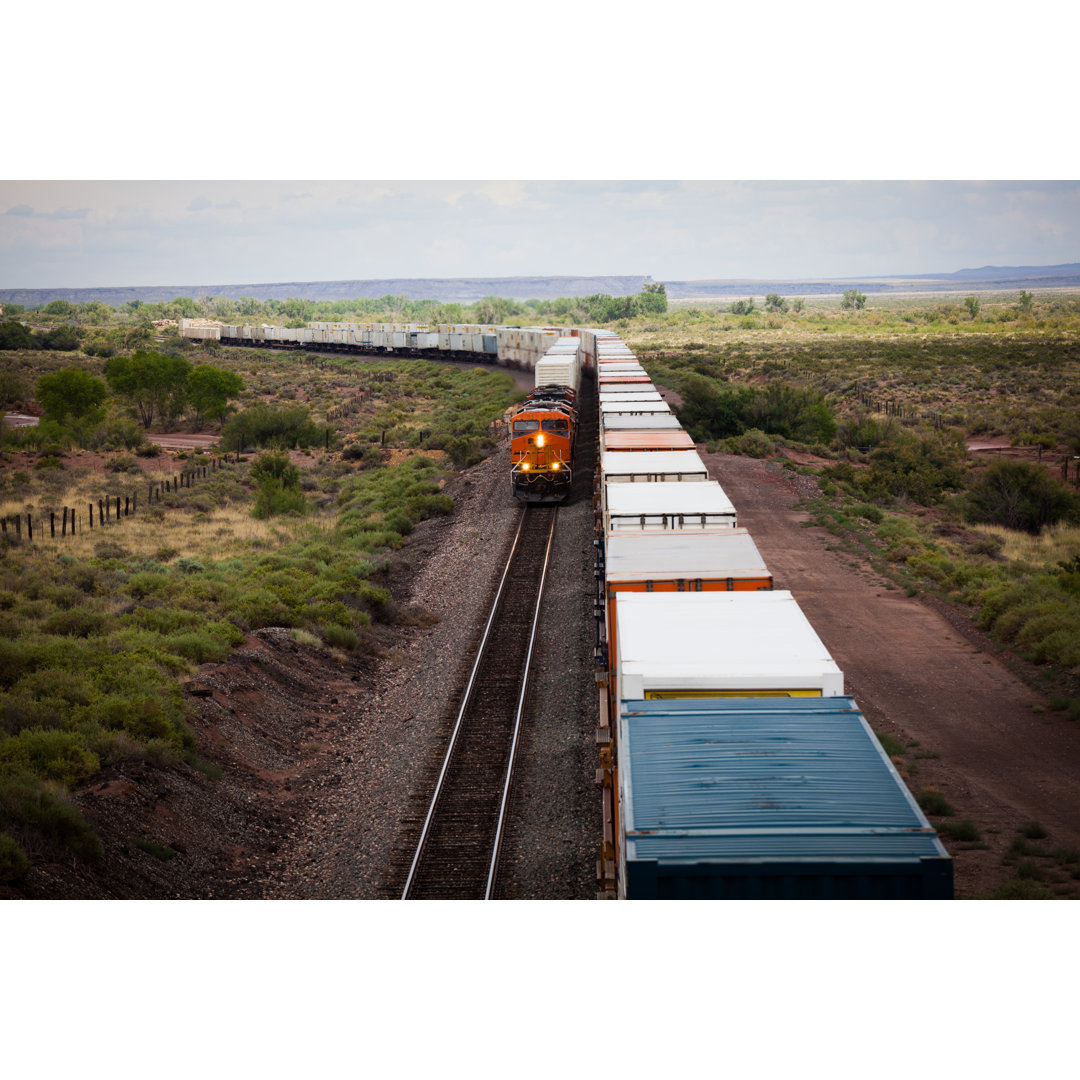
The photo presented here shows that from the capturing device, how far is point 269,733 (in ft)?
54.6

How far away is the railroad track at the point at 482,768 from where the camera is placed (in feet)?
40.6

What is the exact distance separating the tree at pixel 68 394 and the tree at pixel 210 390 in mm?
8933

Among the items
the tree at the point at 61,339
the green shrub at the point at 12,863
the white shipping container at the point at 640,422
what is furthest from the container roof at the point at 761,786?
the tree at the point at 61,339

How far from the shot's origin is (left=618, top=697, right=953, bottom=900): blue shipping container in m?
7.28

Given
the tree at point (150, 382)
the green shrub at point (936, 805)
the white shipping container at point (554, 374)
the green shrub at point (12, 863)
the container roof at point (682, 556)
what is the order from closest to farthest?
the green shrub at point (12, 863), the green shrub at point (936, 805), the container roof at point (682, 556), the white shipping container at point (554, 374), the tree at point (150, 382)

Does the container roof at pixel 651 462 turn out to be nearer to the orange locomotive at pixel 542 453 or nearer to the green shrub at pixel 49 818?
the orange locomotive at pixel 542 453

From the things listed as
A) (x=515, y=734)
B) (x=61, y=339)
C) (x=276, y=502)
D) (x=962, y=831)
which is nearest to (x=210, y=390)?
(x=61, y=339)

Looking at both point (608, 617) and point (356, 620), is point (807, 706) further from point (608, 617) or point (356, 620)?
point (356, 620)

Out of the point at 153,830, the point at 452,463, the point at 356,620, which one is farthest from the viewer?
the point at 452,463

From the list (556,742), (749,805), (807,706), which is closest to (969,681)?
(556,742)

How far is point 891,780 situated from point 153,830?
9.72m

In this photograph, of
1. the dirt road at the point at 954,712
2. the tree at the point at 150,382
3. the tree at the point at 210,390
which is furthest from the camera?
the tree at the point at 210,390

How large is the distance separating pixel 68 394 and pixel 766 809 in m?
49.8

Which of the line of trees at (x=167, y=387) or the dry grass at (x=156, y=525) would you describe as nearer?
the dry grass at (x=156, y=525)
